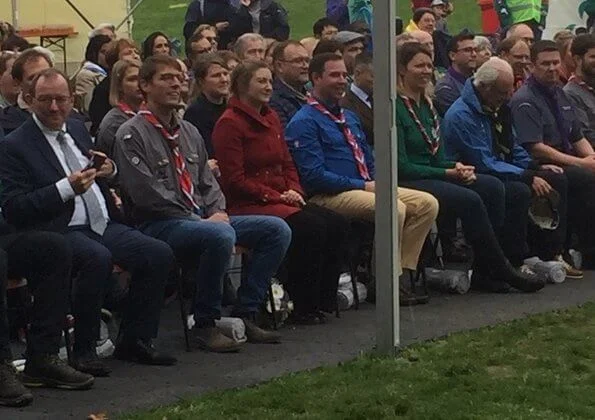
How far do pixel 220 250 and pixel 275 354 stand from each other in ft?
2.12

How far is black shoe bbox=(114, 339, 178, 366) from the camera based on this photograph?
26.2ft

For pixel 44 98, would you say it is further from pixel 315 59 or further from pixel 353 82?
pixel 353 82

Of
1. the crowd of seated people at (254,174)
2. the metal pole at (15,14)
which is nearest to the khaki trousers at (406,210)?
the crowd of seated people at (254,174)

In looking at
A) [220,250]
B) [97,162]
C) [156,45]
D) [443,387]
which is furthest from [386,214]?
[156,45]

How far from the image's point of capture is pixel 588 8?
1553 cm

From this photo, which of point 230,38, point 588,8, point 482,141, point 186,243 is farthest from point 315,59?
point 588,8

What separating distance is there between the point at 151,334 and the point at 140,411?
120 cm

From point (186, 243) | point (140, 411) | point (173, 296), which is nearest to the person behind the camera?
point (140, 411)

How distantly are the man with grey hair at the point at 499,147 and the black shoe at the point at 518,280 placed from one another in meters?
0.38

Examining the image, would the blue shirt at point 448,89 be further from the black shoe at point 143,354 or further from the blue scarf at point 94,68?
the black shoe at point 143,354

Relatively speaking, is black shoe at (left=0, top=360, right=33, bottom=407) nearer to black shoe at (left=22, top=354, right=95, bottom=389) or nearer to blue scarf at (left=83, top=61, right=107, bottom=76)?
black shoe at (left=22, top=354, right=95, bottom=389)

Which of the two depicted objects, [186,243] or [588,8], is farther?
[588,8]

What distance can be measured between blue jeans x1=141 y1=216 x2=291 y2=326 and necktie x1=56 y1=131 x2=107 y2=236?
0.44 m

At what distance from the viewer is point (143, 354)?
8.02 metres
